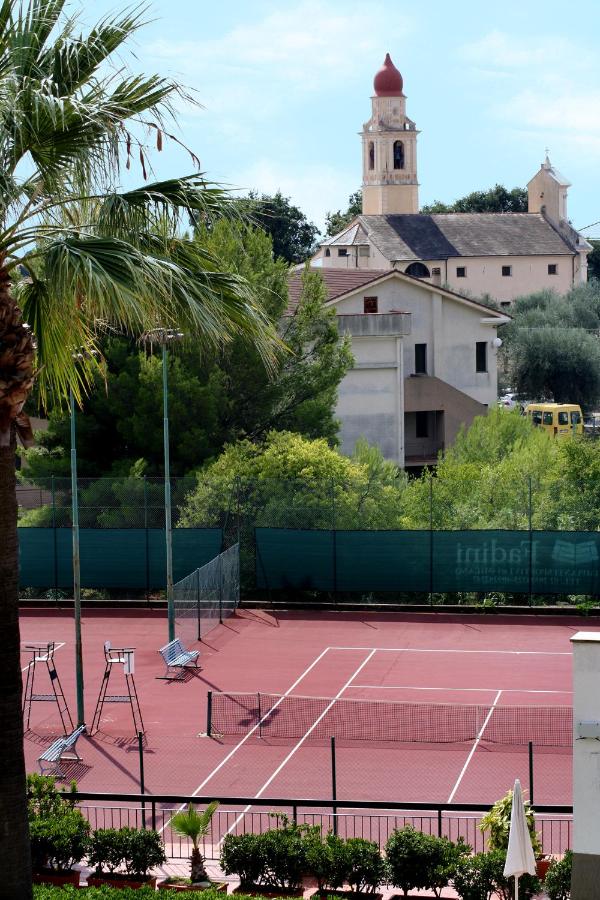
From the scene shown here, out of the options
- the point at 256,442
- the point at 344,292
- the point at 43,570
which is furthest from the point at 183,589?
the point at 344,292

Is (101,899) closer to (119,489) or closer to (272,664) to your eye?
(272,664)

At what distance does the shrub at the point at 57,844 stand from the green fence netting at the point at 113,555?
17006 mm

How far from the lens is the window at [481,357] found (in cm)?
5731

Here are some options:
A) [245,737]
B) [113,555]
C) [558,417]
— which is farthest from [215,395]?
[558,417]

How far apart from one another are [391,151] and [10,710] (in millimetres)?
100271

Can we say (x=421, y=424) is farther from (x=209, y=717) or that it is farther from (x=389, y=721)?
(x=209, y=717)

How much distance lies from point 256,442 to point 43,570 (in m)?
9.12

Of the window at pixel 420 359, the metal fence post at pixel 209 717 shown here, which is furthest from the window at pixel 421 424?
the metal fence post at pixel 209 717

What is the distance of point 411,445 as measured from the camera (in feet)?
185

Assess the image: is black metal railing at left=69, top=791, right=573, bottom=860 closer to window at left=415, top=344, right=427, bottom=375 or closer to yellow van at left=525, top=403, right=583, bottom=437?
window at left=415, top=344, right=427, bottom=375

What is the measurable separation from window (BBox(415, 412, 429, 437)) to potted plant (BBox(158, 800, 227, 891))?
140ft

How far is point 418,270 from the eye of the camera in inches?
3536

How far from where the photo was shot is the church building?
88.6 m

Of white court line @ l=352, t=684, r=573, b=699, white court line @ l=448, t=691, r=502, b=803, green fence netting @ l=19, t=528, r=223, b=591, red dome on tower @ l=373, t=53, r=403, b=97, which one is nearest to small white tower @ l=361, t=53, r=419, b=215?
red dome on tower @ l=373, t=53, r=403, b=97
